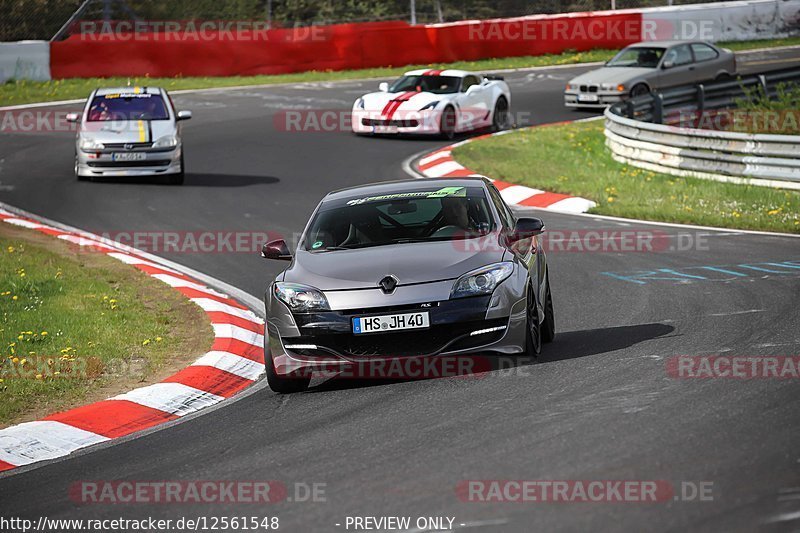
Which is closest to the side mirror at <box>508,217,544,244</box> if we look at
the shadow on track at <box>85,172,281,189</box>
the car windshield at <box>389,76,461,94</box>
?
the shadow on track at <box>85,172,281,189</box>

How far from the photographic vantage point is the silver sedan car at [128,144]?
2080cm

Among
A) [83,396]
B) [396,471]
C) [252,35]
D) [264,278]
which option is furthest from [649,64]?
[396,471]

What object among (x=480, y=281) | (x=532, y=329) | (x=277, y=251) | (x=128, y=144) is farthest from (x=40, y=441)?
(x=128, y=144)

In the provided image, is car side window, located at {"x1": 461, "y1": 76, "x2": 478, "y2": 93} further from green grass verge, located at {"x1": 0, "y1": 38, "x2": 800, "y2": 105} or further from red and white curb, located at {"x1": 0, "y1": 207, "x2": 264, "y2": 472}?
red and white curb, located at {"x1": 0, "y1": 207, "x2": 264, "y2": 472}

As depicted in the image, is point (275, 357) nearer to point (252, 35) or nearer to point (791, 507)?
point (791, 507)

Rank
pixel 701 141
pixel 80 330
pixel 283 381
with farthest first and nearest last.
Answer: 1. pixel 701 141
2. pixel 80 330
3. pixel 283 381

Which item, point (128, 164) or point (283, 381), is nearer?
point (283, 381)

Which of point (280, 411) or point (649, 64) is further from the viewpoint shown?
point (649, 64)

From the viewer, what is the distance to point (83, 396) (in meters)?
9.00

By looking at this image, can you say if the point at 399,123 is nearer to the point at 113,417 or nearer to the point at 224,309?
the point at 224,309

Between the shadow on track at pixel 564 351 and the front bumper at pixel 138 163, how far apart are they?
1216 centimetres

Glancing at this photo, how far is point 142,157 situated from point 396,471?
50.6 feet

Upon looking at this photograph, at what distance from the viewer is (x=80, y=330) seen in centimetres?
1083

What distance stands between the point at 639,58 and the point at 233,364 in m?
21.2
